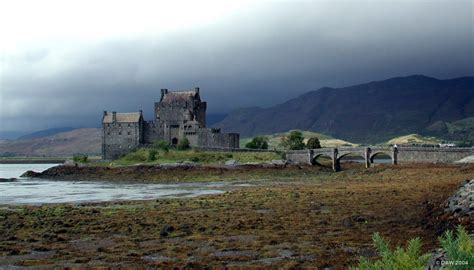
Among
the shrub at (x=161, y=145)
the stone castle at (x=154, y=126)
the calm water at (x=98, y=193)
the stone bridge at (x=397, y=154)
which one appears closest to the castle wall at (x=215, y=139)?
→ the stone castle at (x=154, y=126)

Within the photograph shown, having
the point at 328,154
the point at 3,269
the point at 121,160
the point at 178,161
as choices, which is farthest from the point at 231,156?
the point at 3,269

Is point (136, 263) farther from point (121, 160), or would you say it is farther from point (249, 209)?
point (121, 160)

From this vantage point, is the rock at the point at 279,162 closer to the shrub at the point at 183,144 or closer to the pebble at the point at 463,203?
the shrub at the point at 183,144

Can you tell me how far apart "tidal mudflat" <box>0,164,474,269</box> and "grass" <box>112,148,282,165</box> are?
191 feet

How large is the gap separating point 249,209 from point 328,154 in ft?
219

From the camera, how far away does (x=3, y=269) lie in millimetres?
19875

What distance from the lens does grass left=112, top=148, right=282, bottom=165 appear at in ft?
336

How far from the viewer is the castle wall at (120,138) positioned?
125125mm

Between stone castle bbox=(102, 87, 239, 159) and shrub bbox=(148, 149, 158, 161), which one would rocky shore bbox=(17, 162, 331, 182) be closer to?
shrub bbox=(148, 149, 158, 161)

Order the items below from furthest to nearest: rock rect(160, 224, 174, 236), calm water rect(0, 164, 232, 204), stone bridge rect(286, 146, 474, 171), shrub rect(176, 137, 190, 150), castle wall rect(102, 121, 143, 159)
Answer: castle wall rect(102, 121, 143, 159), shrub rect(176, 137, 190, 150), stone bridge rect(286, 146, 474, 171), calm water rect(0, 164, 232, 204), rock rect(160, 224, 174, 236)

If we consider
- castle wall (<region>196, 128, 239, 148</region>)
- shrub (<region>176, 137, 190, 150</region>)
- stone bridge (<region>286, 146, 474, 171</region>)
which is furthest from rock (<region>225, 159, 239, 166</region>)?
castle wall (<region>196, 128, 239, 148</region>)

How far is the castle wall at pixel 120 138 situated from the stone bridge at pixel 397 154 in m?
38.8

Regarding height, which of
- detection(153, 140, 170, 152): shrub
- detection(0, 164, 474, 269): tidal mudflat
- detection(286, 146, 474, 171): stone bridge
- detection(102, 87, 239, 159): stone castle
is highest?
detection(102, 87, 239, 159): stone castle

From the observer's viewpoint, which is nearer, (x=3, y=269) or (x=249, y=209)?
(x=3, y=269)
